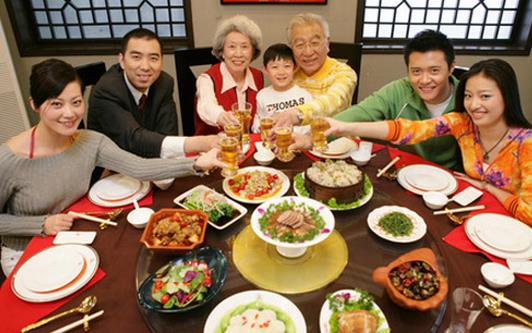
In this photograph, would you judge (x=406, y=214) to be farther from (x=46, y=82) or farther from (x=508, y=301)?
(x=46, y=82)

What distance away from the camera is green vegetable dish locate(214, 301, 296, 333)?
1064mm

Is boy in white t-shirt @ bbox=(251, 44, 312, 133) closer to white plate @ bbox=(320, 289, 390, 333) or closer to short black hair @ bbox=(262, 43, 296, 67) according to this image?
short black hair @ bbox=(262, 43, 296, 67)

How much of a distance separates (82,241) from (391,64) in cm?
385

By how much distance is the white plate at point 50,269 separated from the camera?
1.25 m

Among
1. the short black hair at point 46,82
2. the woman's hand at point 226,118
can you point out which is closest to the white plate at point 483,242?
the woman's hand at point 226,118

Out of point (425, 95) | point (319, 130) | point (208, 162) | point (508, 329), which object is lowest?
point (508, 329)

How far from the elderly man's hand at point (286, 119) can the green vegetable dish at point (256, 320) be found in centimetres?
120

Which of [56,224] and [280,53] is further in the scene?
[280,53]

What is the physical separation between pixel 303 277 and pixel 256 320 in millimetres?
279

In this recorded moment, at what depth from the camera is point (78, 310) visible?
1174mm

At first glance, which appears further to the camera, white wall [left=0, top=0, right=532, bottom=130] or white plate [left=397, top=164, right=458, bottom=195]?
white wall [left=0, top=0, right=532, bottom=130]

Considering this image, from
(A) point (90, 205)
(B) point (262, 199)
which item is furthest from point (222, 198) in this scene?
(A) point (90, 205)

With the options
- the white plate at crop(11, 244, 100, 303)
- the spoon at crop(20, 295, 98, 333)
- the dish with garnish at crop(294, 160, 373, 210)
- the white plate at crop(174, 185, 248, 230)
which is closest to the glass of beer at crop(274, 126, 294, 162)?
the dish with garnish at crop(294, 160, 373, 210)

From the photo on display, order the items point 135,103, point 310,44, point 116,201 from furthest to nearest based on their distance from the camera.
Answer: point 310,44 → point 135,103 → point 116,201
